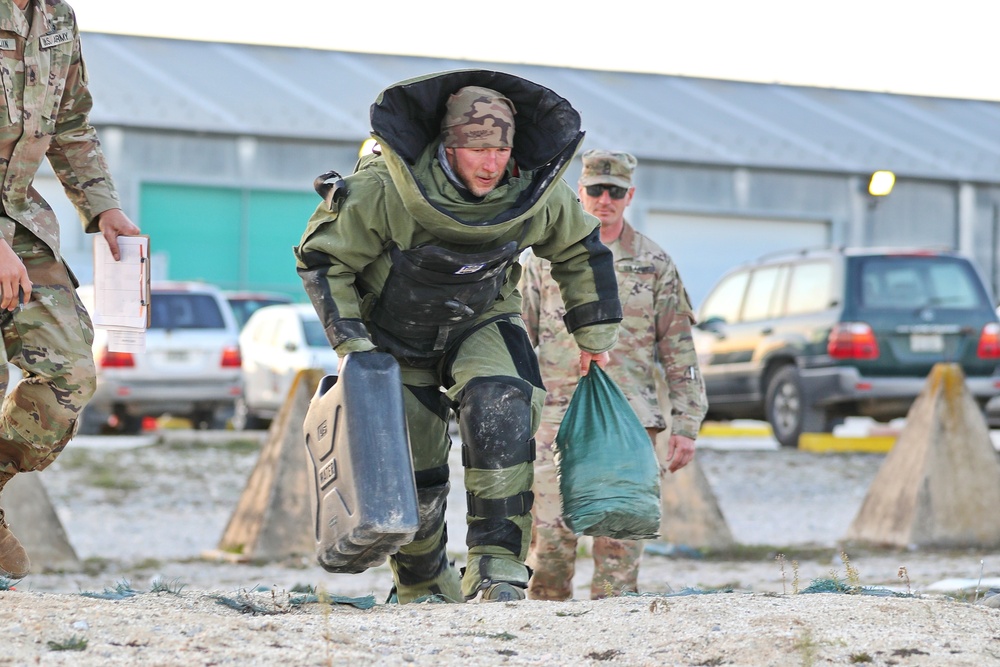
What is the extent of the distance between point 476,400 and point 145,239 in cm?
120

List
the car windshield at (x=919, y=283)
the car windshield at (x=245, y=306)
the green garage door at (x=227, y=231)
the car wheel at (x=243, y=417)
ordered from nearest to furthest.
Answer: the car windshield at (x=919, y=283), the car wheel at (x=243, y=417), the car windshield at (x=245, y=306), the green garage door at (x=227, y=231)


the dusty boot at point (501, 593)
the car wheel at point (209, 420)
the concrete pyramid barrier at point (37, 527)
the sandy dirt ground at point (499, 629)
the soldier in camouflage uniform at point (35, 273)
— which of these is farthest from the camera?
the car wheel at point (209, 420)

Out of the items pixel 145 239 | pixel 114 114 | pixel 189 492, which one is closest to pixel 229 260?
pixel 114 114

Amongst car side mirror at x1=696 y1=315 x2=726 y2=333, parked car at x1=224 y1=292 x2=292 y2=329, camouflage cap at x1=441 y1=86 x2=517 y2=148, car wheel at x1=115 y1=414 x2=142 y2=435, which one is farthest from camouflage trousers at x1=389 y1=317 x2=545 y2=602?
parked car at x1=224 y1=292 x2=292 y2=329

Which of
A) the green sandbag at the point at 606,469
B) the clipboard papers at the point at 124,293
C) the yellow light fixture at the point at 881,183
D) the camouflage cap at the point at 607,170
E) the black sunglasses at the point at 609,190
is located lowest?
the green sandbag at the point at 606,469

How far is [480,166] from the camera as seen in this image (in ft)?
16.2

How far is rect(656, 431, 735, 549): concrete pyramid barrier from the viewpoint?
10500 mm

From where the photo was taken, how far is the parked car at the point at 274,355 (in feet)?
57.9

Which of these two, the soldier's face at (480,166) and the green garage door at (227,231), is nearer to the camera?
the soldier's face at (480,166)

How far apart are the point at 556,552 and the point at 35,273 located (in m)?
2.51

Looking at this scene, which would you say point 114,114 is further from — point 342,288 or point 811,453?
point 342,288

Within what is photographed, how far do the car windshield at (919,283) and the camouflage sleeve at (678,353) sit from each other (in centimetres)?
766

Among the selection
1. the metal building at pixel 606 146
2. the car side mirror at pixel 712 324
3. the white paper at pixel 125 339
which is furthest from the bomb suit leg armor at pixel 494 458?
the metal building at pixel 606 146

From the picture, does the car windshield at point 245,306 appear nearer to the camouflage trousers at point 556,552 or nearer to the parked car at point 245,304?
the parked car at point 245,304
